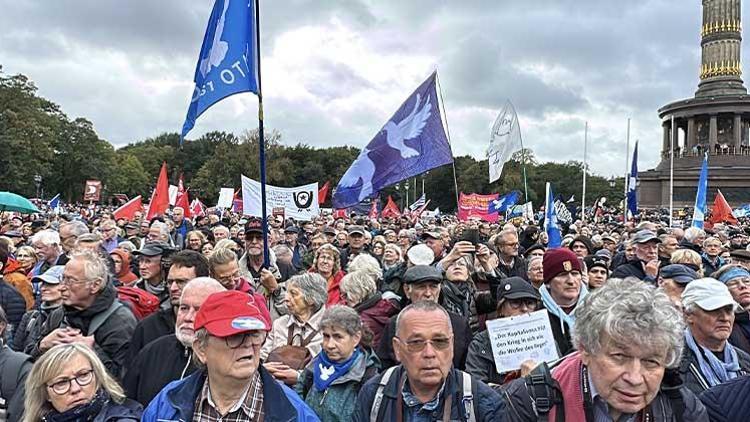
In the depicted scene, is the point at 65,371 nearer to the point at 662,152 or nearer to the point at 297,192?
the point at 297,192

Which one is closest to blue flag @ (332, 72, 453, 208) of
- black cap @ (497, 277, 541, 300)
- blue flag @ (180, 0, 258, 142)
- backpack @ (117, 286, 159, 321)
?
blue flag @ (180, 0, 258, 142)

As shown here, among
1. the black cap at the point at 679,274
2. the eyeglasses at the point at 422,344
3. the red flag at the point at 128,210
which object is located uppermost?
the red flag at the point at 128,210

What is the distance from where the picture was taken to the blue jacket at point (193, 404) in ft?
8.58

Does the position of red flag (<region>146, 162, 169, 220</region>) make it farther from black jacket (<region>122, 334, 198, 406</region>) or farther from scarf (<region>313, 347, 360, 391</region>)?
scarf (<region>313, 347, 360, 391</region>)

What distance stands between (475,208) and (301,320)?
14.9 metres

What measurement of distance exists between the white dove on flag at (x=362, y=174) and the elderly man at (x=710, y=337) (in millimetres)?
5674

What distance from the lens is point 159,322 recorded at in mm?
4234

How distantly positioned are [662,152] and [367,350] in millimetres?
62738

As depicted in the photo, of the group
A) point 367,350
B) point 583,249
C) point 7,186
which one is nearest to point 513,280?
point 367,350

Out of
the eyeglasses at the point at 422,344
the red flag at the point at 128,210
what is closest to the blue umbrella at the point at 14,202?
the red flag at the point at 128,210

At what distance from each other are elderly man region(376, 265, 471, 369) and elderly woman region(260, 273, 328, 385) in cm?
47

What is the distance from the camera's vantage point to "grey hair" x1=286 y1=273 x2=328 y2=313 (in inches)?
182

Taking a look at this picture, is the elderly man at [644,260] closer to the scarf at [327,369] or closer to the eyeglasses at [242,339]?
the scarf at [327,369]

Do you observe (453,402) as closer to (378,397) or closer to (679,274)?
(378,397)
